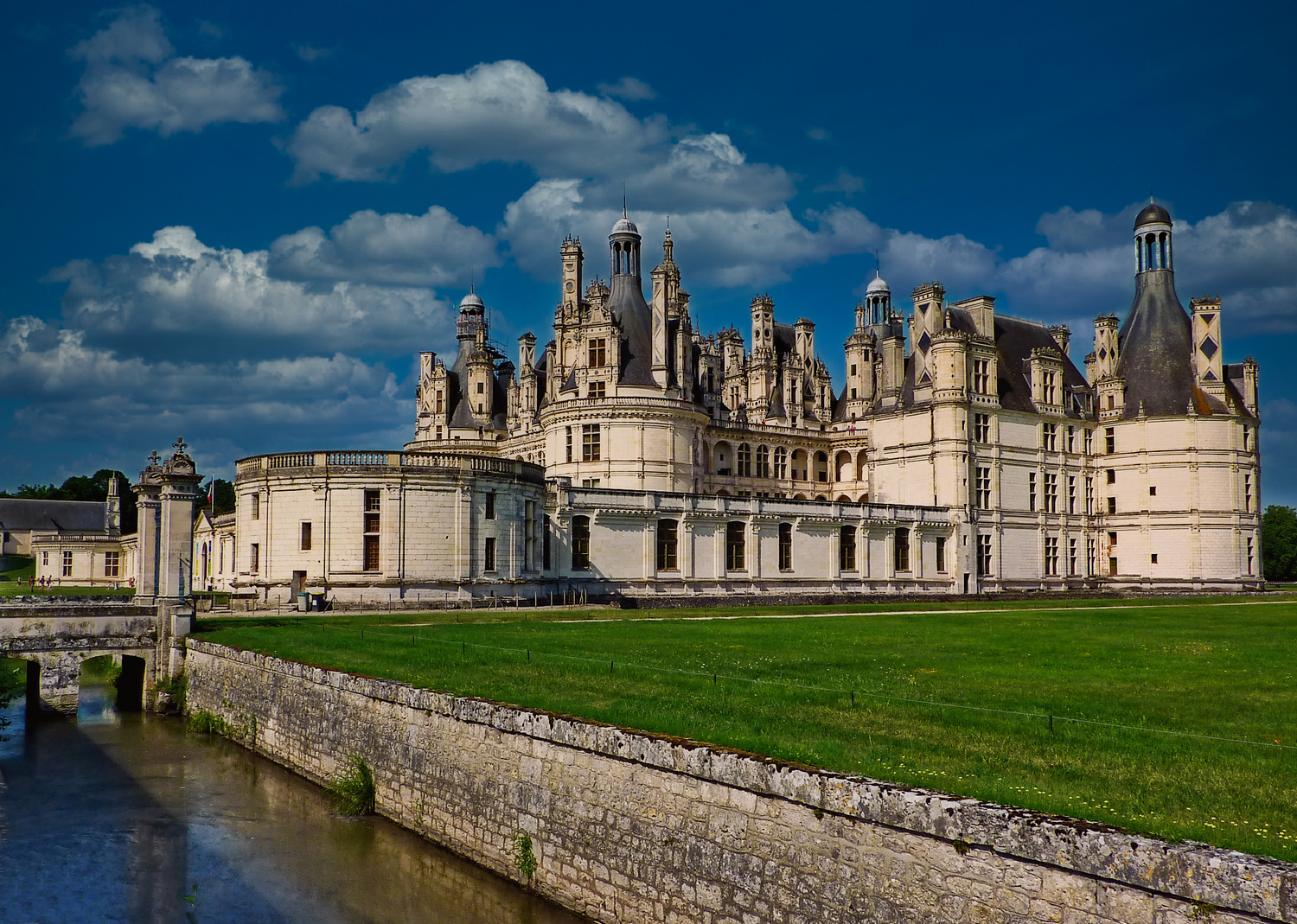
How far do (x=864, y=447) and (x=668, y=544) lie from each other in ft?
82.8

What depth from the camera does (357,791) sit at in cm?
1811

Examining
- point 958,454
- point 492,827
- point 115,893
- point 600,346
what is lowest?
point 115,893

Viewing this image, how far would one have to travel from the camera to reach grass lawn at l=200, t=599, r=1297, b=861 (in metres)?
9.52

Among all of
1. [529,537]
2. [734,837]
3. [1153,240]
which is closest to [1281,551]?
[1153,240]

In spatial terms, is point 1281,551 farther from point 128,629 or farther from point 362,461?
point 128,629

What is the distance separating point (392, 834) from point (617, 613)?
66.2 feet

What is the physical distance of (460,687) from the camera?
16.7 metres

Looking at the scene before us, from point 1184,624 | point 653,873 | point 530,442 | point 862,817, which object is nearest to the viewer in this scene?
point 862,817

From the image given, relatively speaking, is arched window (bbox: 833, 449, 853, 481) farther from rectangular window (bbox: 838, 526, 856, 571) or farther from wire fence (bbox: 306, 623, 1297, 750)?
wire fence (bbox: 306, 623, 1297, 750)

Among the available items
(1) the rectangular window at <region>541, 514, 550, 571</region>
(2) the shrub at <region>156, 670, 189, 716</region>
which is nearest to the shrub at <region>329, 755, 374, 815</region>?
(2) the shrub at <region>156, 670, 189, 716</region>

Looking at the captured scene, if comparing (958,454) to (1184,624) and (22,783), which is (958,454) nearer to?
(1184,624)

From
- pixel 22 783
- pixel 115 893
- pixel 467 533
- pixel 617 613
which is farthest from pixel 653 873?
pixel 467 533

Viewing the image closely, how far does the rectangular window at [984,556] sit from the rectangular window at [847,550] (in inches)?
382

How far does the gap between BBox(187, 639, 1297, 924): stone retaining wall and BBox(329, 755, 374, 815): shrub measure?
1.20 ft
